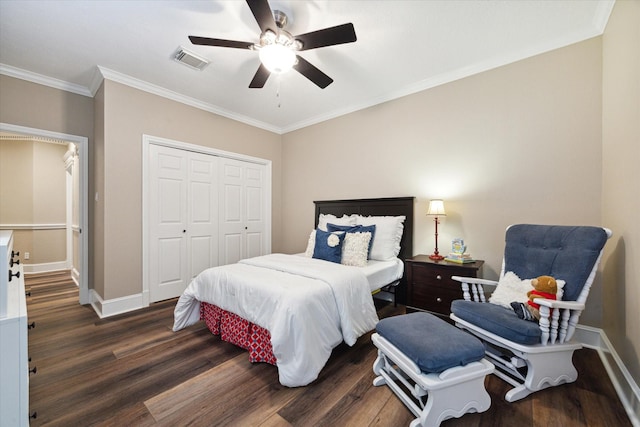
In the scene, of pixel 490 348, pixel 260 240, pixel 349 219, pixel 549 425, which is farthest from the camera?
pixel 260 240

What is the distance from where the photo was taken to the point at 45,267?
497cm

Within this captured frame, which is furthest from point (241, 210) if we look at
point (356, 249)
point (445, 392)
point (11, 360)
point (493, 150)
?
point (445, 392)

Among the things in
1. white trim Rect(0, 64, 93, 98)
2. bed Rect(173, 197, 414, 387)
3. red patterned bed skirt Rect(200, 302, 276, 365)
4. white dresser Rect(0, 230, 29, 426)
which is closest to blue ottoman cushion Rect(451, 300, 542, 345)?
bed Rect(173, 197, 414, 387)

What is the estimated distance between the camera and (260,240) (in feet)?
15.0

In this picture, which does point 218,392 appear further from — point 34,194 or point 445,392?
point 34,194

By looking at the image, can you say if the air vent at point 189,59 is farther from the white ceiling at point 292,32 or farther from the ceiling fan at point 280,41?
the ceiling fan at point 280,41

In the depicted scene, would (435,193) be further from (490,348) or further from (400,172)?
(490,348)

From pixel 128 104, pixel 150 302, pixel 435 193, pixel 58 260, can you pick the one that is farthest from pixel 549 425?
pixel 58 260

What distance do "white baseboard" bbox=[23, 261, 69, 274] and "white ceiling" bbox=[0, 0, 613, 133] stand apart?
3.89 meters

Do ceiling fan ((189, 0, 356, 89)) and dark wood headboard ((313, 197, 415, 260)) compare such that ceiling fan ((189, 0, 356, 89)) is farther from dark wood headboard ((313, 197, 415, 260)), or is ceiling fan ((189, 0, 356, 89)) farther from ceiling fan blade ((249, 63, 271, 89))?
dark wood headboard ((313, 197, 415, 260))

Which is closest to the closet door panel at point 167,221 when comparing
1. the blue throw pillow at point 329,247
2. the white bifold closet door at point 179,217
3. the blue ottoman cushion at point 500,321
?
the white bifold closet door at point 179,217

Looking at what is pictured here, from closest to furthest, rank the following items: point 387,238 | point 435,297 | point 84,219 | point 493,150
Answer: point 435,297 → point 493,150 → point 387,238 → point 84,219

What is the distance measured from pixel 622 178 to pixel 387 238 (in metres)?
1.92

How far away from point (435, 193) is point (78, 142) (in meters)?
4.45
